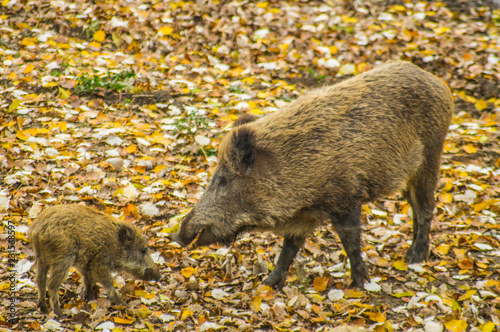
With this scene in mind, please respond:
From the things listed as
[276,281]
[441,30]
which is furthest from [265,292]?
[441,30]

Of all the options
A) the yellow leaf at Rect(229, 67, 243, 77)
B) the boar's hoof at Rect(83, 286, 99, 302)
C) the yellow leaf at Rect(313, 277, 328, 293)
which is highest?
the yellow leaf at Rect(229, 67, 243, 77)

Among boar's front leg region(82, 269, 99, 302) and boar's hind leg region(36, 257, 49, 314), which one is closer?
boar's hind leg region(36, 257, 49, 314)

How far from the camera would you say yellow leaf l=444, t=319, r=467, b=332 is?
442 cm

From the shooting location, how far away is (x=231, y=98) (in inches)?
324

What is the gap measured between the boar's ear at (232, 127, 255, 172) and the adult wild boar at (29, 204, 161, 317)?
120 cm

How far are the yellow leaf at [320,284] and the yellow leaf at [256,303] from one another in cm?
61

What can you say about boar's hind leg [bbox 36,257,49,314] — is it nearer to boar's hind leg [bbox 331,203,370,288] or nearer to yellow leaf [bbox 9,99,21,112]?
boar's hind leg [bbox 331,203,370,288]

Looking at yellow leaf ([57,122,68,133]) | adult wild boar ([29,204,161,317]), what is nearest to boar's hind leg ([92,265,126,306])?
adult wild boar ([29,204,161,317])

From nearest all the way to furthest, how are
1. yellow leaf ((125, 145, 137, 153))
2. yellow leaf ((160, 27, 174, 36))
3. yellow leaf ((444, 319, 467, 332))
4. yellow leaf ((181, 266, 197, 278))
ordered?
1. yellow leaf ((444, 319, 467, 332))
2. yellow leaf ((181, 266, 197, 278))
3. yellow leaf ((125, 145, 137, 153))
4. yellow leaf ((160, 27, 174, 36))

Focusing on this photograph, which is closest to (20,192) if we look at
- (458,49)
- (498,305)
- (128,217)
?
(128,217)

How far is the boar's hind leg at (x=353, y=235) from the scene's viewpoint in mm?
4781

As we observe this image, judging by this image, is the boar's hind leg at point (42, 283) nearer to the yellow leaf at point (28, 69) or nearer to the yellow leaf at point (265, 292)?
the yellow leaf at point (265, 292)

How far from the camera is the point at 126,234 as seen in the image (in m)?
4.81

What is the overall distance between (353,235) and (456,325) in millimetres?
1136
